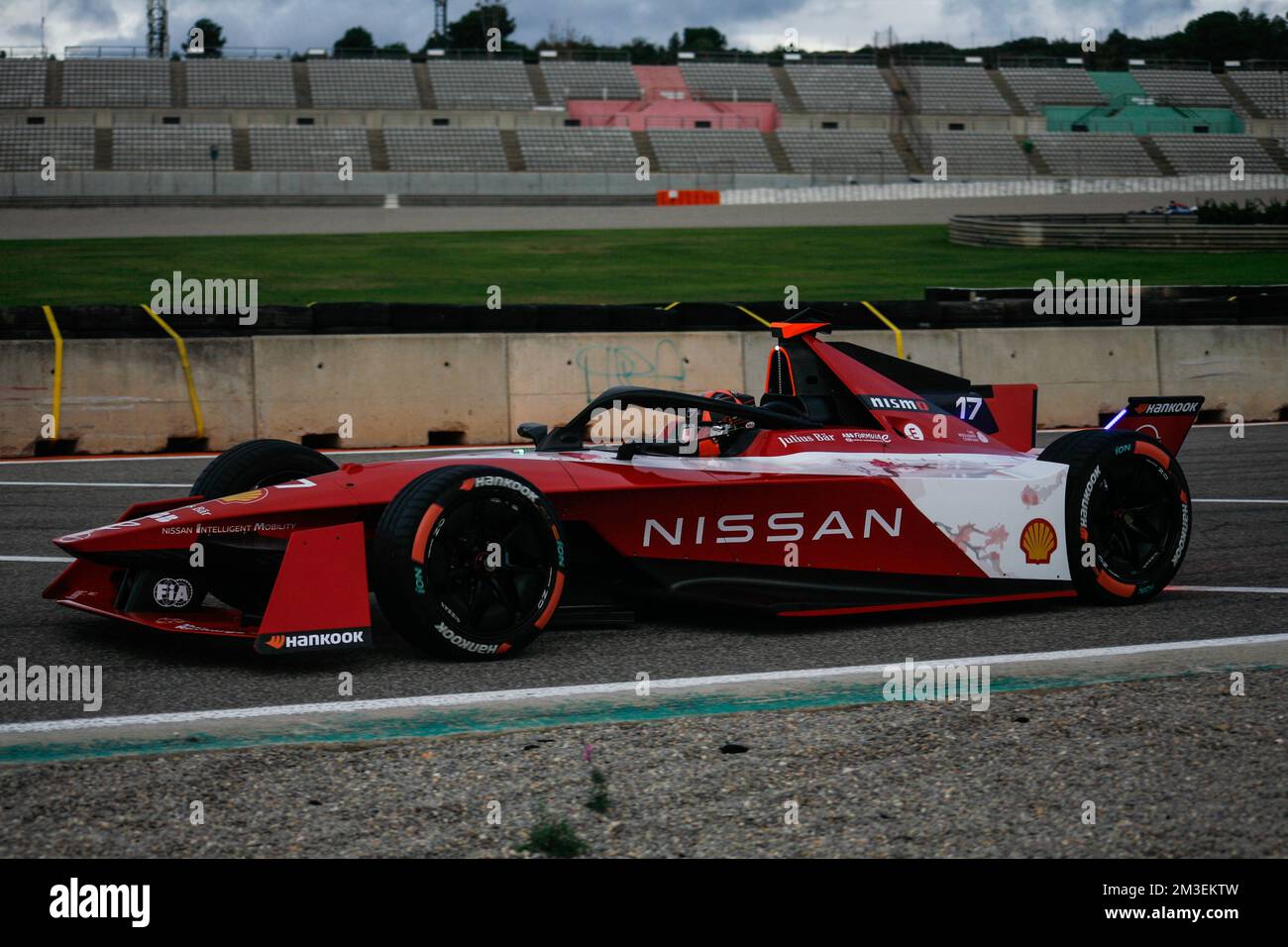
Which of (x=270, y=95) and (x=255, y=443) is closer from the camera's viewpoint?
(x=255, y=443)

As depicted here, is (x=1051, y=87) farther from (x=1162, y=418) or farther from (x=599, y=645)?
(x=599, y=645)

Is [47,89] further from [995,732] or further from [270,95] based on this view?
[995,732]

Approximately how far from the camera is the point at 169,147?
51.6m

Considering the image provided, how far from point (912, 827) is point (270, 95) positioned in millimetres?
60248

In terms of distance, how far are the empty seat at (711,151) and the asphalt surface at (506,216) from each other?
1014 cm

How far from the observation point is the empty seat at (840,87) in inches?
2598

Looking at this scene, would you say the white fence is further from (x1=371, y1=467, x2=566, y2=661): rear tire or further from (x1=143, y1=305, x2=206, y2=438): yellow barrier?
(x1=371, y1=467, x2=566, y2=661): rear tire

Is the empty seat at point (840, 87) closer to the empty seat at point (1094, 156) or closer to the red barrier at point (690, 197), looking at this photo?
the empty seat at point (1094, 156)

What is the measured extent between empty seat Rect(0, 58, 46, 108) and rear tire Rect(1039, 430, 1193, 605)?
56.6m

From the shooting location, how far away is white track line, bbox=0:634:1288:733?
461cm

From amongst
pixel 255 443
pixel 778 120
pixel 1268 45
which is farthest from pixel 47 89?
pixel 1268 45

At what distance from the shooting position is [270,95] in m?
59.2

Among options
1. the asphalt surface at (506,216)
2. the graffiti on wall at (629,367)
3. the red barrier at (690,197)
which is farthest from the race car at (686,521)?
the red barrier at (690,197)

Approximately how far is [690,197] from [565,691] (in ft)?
155
